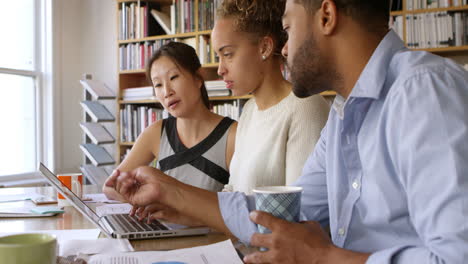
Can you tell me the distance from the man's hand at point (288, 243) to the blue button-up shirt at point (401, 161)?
0.33ft

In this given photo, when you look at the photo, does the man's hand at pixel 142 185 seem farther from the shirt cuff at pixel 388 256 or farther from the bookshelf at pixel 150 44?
the bookshelf at pixel 150 44

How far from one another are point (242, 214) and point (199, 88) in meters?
1.08

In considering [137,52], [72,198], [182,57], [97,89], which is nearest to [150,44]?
[137,52]

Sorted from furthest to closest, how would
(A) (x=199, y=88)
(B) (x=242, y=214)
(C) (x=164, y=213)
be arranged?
(A) (x=199, y=88)
(C) (x=164, y=213)
(B) (x=242, y=214)

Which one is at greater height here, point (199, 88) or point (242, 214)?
point (199, 88)

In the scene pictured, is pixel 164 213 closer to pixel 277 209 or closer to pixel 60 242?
pixel 60 242

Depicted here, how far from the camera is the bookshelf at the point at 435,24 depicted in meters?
3.02

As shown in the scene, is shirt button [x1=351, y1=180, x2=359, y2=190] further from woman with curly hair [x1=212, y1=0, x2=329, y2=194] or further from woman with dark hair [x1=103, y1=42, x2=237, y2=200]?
woman with dark hair [x1=103, y1=42, x2=237, y2=200]

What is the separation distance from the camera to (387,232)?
30.5 inches

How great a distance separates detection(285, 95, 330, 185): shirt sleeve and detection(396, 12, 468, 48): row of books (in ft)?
7.21

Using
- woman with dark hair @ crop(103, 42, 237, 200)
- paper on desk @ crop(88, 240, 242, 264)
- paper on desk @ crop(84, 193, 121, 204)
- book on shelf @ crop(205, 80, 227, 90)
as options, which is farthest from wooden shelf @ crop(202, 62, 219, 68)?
paper on desk @ crop(88, 240, 242, 264)

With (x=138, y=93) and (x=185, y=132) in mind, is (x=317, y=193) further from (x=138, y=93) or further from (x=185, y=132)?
(x=138, y=93)

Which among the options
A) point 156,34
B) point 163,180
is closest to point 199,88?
point 163,180

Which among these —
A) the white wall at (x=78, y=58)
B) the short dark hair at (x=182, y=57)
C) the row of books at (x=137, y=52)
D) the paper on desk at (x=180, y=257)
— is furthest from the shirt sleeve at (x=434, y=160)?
the white wall at (x=78, y=58)
